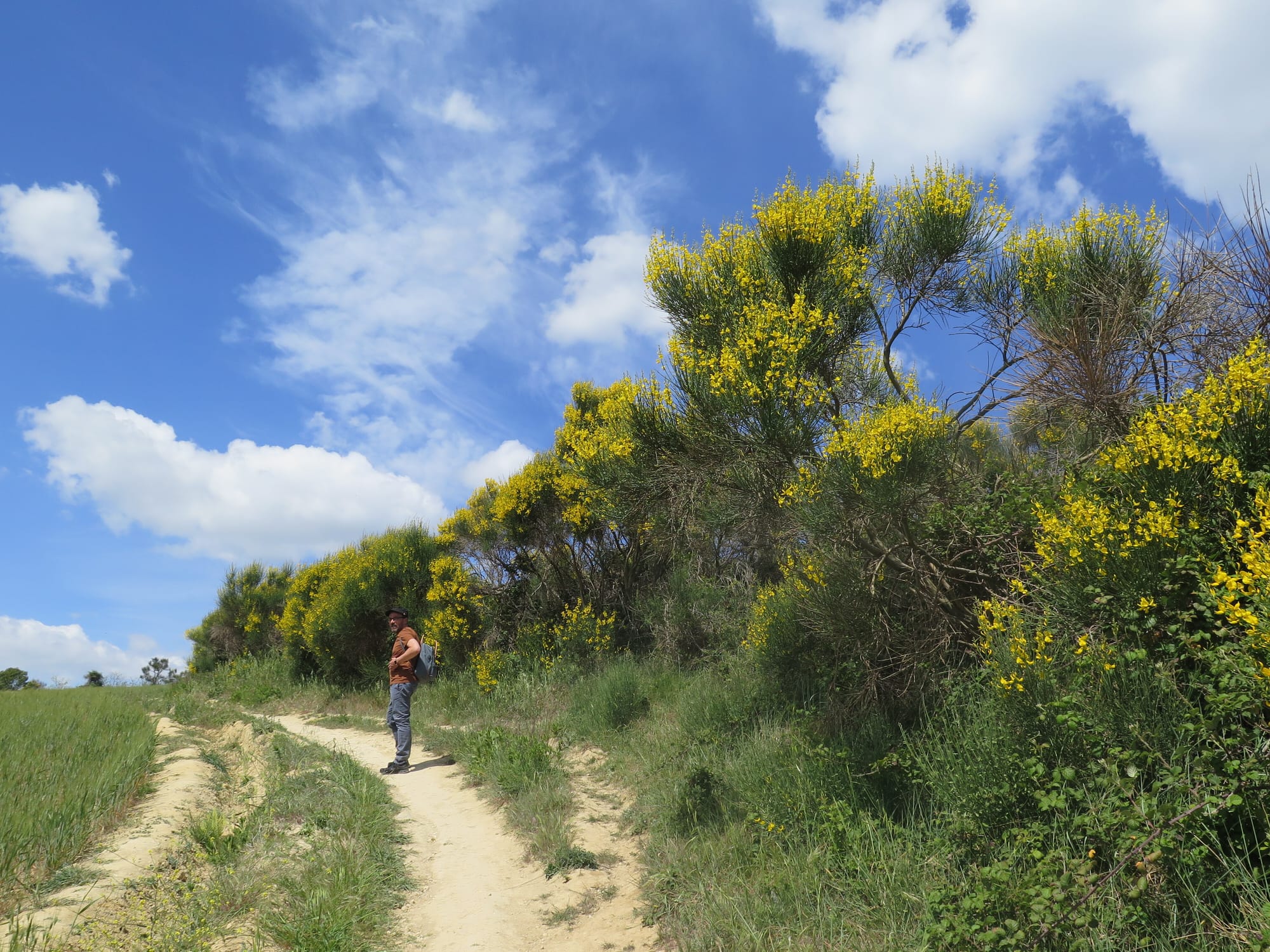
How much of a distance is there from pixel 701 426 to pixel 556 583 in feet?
30.4

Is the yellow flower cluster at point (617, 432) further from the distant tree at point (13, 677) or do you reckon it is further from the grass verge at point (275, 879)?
the distant tree at point (13, 677)

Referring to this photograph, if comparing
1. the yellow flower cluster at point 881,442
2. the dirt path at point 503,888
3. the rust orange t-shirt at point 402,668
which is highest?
the yellow flower cluster at point 881,442

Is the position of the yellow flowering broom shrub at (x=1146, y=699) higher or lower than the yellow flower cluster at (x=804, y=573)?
lower

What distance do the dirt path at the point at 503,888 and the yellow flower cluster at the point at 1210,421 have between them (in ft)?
15.1

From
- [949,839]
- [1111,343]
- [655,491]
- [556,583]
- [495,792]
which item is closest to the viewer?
[949,839]

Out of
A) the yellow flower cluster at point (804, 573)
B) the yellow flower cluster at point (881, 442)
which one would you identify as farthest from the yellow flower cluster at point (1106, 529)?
the yellow flower cluster at point (804, 573)

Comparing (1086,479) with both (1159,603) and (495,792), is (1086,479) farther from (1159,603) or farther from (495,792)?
(495,792)

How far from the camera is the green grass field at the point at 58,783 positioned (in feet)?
16.8

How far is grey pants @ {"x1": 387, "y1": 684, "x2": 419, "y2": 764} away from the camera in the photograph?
960cm

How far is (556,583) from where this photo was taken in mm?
15281

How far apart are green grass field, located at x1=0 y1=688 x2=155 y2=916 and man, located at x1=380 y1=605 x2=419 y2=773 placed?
113 inches

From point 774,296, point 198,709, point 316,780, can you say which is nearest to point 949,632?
point 774,296

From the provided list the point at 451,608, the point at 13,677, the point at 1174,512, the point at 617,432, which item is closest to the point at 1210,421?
the point at 1174,512

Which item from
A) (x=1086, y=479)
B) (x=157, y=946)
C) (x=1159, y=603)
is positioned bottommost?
(x=157, y=946)
